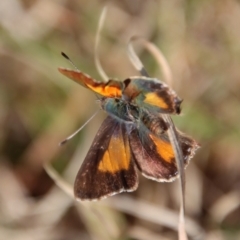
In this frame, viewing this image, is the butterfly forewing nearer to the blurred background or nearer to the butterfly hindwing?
the butterfly hindwing

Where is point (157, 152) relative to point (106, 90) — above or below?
below

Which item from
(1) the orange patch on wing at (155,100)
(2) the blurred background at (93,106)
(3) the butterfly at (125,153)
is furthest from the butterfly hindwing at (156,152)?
(2) the blurred background at (93,106)

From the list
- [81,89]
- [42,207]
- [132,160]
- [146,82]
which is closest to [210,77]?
[81,89]

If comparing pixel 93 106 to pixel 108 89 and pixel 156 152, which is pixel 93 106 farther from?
pixel 108 89

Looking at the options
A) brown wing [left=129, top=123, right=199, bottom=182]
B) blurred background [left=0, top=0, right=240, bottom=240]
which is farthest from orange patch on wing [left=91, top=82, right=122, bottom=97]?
blurred background [left=0, top=0, right=240, bottom=240]

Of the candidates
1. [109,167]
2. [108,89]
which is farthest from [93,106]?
[108,89]

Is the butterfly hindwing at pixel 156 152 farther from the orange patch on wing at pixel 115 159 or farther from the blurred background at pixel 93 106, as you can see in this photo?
the blurred background at pixel 93 106

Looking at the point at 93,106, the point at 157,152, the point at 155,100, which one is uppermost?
the point at 155,100
